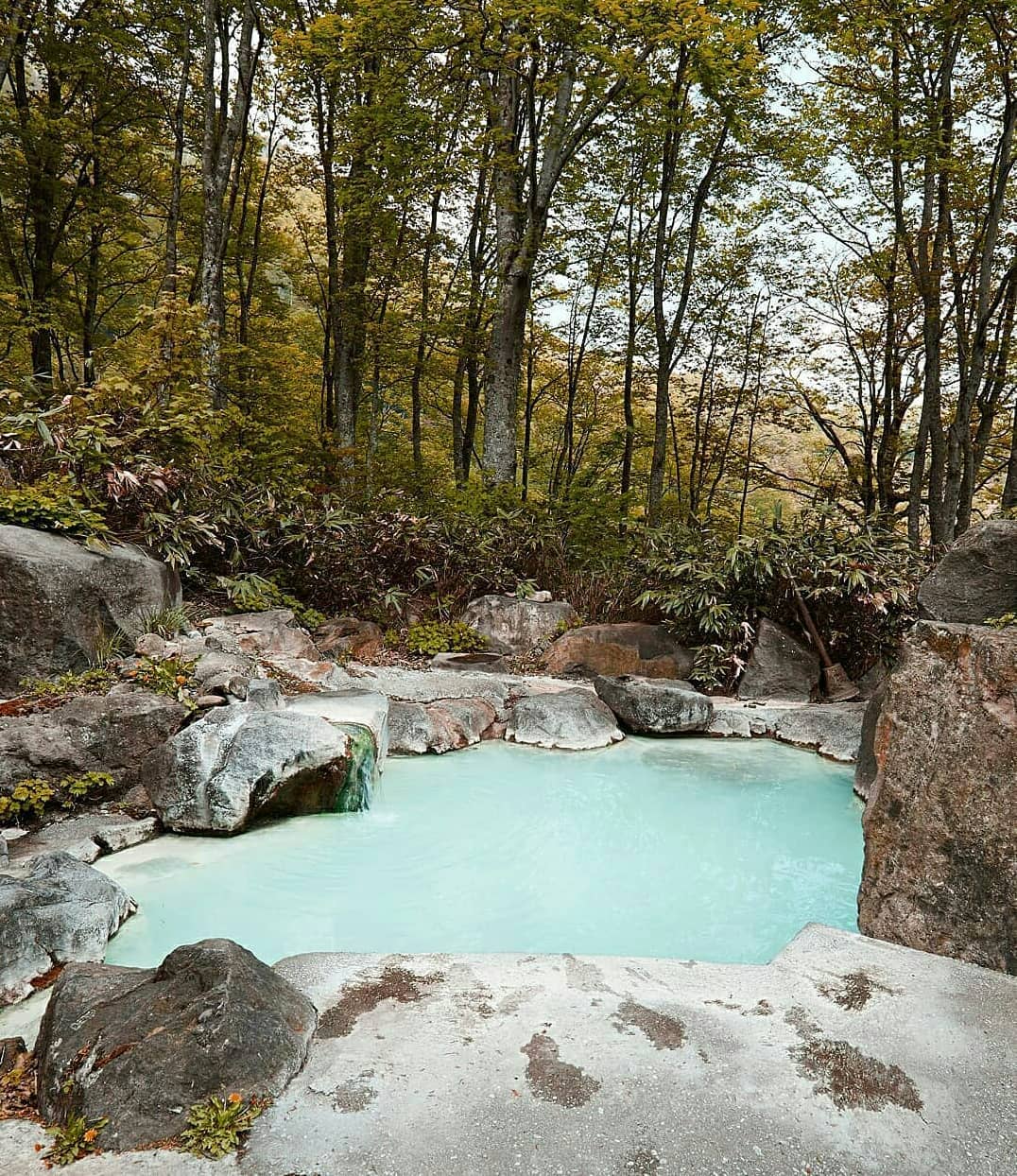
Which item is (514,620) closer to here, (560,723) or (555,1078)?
(560,723)

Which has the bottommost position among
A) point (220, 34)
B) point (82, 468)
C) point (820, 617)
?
point (820, 617)

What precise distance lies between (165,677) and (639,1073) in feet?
12.9

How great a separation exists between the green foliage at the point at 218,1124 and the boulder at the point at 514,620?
649 centimetres

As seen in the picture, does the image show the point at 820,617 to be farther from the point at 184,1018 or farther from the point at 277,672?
the point at 184,1018

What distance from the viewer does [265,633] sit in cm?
679

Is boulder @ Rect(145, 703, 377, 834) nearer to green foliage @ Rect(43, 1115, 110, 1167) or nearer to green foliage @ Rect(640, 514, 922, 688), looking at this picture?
green foliage @ Rect(43, 1115, 110, 1167)

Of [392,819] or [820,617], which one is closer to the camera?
[392,819]

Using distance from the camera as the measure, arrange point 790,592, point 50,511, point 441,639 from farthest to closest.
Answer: point 441,639 < point 790,592 < point 50,511

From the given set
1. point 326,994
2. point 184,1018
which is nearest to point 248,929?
point 326,994

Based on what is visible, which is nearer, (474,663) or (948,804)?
(948,804)

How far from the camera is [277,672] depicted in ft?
19.6

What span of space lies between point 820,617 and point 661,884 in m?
4.59

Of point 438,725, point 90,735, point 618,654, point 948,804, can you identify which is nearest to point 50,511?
point 90,735

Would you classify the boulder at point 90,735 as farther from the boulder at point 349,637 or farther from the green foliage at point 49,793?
the boulder at point 349,637
